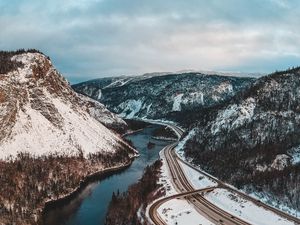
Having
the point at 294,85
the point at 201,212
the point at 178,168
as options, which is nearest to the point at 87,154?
the point at 178,168

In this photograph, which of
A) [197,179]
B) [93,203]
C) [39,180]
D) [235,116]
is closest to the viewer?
[93,203]

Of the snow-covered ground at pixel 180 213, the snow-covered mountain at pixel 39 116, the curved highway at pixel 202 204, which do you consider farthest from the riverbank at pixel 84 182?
the snow-covered ground at pixel 180 213

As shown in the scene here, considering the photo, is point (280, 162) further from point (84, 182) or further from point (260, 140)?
point (84, 182)

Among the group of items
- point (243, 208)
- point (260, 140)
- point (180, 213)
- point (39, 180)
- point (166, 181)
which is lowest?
point (166, 181)

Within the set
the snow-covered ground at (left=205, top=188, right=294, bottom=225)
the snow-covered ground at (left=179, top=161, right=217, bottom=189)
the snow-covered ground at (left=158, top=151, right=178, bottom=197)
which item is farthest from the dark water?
the snow-covered ground at (left=205, top=188, right=294, bottom=225)

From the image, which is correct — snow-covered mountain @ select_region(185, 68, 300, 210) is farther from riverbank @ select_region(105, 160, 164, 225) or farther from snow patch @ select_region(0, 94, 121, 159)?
snow patch @ select_region(0, 94, 121, 159)

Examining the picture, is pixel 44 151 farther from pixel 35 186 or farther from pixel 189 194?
pixel 189 194

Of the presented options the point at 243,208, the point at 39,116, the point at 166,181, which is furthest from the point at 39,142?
the point at 243,208
